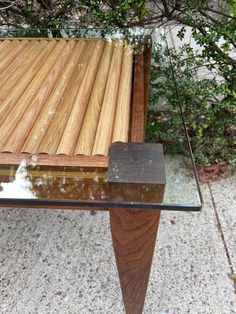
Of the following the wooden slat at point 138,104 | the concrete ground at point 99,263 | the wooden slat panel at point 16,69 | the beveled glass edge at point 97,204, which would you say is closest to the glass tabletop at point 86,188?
the beveled glass edge at point 97,204

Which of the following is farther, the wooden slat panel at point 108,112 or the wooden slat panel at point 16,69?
the wooden slat panel at point 16,69

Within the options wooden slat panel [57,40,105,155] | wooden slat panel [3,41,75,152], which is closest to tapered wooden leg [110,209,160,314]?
wooden slat panel [57,40,105,155]

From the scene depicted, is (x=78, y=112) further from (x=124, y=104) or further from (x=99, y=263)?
(x=99, y=263)

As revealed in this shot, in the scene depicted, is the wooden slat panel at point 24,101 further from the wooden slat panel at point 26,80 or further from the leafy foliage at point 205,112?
the leafy foliage at point 205,112

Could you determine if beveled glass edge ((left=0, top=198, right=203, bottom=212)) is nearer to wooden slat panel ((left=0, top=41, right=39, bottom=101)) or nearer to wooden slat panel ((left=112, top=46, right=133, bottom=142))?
wooden slat panel ((left=112, top=46, right=133, bottom=142))

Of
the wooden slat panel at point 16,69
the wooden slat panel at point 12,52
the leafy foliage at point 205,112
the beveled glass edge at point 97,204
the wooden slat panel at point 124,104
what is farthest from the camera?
the leafy foliage at point 205,112

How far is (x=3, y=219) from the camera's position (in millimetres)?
1720

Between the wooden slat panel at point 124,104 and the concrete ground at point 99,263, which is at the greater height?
the wooden slat panel at point 124,104

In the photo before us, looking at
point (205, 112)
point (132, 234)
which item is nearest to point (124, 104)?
point (132, 234)

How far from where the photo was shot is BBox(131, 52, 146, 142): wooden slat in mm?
1041

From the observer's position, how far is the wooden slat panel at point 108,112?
3.17ft

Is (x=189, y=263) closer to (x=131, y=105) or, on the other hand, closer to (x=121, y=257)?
(x=121, y=257)

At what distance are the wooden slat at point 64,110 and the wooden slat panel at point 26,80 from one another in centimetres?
16

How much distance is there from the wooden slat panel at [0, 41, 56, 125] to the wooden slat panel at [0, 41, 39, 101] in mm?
16
